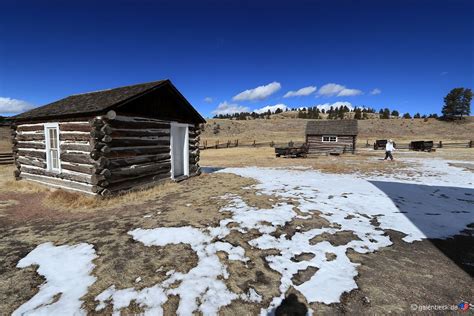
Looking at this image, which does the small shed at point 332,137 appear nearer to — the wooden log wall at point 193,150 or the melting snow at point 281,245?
the wooden log wall at point 193,150

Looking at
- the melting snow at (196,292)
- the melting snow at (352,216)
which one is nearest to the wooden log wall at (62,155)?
the melting snow at (352,216)

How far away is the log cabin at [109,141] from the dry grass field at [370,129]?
48.1 meters

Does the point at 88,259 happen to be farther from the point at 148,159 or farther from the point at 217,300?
the point at 148,159

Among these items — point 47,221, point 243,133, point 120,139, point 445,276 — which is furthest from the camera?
point 243,133

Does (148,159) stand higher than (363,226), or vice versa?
(148,159)

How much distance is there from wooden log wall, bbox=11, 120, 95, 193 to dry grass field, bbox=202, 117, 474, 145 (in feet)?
158

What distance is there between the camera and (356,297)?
304cm

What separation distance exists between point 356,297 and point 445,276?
5.40ft

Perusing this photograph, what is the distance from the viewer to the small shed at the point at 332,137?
2941 centimetres

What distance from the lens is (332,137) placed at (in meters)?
30.2

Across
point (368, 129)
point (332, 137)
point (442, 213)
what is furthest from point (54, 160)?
point (368, 129)

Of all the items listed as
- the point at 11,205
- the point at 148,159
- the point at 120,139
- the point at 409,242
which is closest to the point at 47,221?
the point at 11,205

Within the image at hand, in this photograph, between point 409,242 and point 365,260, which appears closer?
point 365,260

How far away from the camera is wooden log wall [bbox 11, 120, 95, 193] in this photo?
26.8 ft
